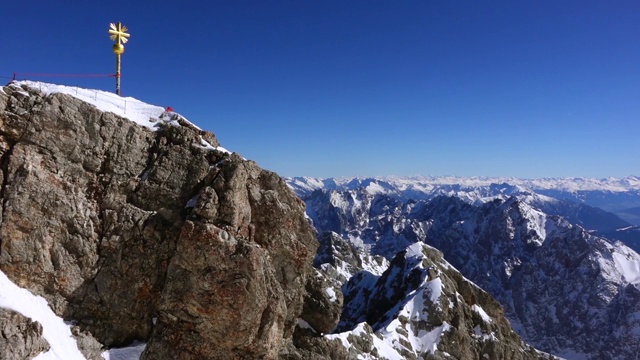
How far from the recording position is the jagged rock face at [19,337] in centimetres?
2587

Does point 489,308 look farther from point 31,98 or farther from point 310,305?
point 31,98

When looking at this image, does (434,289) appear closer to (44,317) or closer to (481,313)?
(481,313)

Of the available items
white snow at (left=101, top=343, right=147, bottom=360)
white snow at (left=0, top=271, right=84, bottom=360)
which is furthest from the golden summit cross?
white snow at (left=101, top=343, right=147, bottom=360)

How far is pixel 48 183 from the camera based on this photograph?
32.2 m

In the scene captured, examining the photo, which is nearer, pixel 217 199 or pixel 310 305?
pixel 217 199

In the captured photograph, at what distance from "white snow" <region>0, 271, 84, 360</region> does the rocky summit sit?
104 mm

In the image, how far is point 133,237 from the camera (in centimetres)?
3494

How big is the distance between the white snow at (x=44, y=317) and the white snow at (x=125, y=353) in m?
2.41

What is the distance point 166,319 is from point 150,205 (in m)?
10.5

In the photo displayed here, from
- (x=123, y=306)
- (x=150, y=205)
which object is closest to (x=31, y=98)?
(x=150, y=205)

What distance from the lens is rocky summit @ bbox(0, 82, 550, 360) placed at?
3086 cm

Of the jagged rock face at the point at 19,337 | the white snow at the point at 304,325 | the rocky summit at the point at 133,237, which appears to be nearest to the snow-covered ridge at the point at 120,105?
the rocky summit at the point at 133,237

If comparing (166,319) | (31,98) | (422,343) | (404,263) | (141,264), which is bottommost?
(422,343)

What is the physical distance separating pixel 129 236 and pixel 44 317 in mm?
8518
